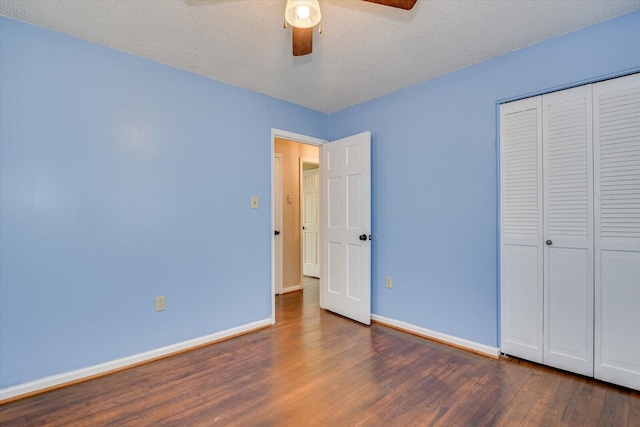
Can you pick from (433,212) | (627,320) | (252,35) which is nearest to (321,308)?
(433,212)

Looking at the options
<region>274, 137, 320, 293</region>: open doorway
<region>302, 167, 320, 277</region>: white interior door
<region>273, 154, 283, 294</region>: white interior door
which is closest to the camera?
<region>273, 154, 283, 294</region>: white interior door

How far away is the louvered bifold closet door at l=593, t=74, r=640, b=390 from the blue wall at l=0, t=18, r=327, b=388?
8.99 ft

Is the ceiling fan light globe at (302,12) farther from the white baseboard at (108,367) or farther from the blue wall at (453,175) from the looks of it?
the white baseboard at (108,367)

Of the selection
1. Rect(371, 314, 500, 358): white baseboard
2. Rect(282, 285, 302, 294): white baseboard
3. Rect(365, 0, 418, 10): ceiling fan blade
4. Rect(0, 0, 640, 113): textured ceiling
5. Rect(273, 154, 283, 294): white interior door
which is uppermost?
Rect(0, 0, 640, 113): textured ceiling

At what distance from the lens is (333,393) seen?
197 cm

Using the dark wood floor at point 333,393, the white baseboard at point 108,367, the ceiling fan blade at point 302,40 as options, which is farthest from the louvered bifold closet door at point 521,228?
the white baseboard at point 108,367

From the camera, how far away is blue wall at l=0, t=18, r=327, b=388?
1973mm

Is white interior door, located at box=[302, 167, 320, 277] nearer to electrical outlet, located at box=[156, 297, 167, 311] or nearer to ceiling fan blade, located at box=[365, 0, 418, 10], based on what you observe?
electrical outlet, located at box=[156, 297, 167, 311]

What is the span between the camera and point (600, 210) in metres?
2.05

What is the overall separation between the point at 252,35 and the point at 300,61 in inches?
18.9

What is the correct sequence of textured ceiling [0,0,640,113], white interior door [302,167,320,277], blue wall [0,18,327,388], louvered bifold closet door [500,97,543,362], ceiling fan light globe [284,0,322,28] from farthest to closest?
white interior door [302,167,320,277]
louvered bifold closet door [500,97,543,362]
blue wall [0,18,327,388]
textured ceiling [0,0,640,113]
ceiling fan light globe [284,0,322,28]

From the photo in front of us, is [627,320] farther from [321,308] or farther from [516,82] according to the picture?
[321,308]

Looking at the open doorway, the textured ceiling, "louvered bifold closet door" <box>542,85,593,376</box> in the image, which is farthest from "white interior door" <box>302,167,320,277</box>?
"louvered bifold closet door" <box>542,85,593,376</box>

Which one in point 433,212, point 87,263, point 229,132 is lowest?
point 87,263
